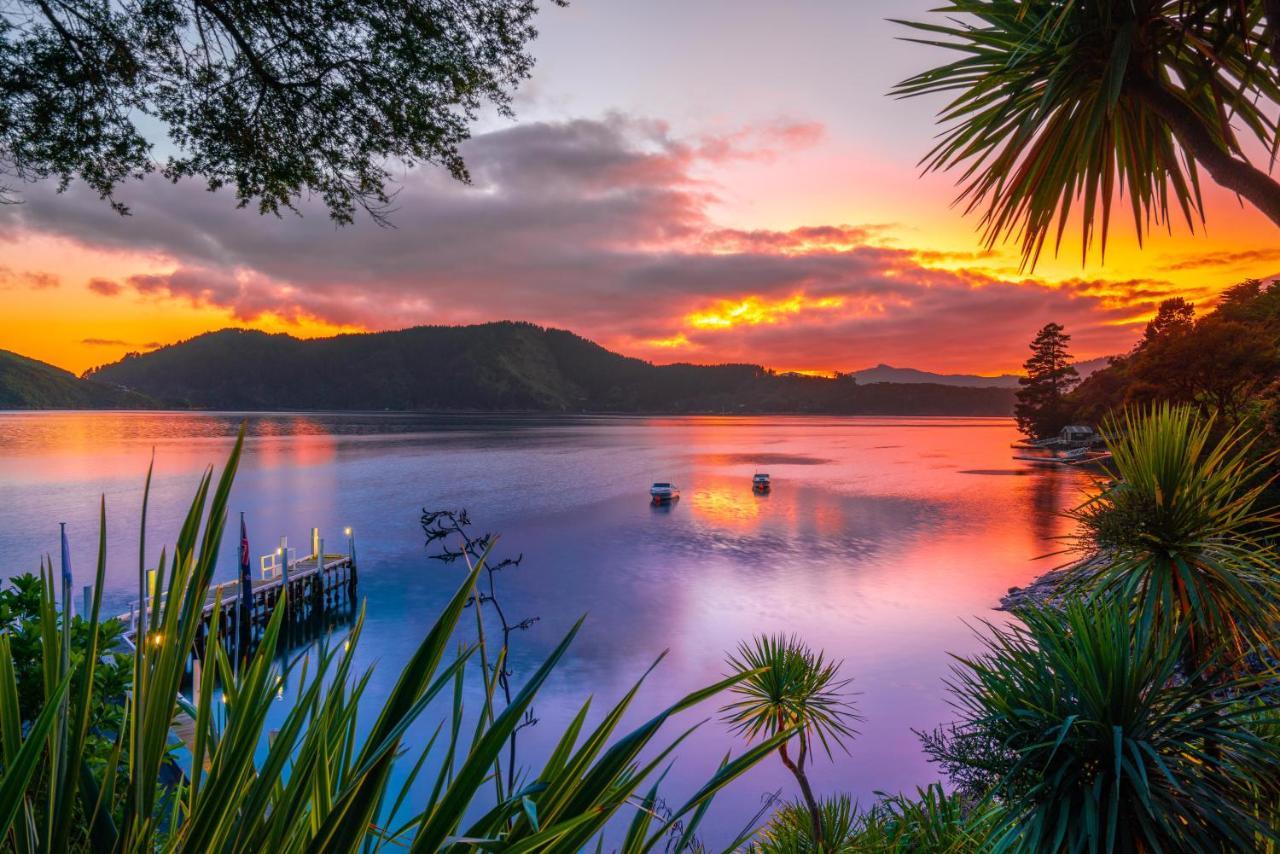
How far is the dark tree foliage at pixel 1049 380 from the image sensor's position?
78.0 m

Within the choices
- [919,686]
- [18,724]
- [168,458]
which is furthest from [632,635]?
[168,458]

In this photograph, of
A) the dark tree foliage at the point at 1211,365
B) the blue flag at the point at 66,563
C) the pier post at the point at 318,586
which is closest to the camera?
the blue flag at the point at 66,563

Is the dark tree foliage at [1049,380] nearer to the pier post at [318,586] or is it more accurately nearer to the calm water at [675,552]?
the calm water at [675,552]

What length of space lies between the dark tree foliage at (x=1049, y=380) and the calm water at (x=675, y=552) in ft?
38.8

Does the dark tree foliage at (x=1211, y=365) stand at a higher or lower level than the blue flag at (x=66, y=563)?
higher

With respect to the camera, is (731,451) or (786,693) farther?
(731,451)

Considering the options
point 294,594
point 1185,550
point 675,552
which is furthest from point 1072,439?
point 1185,550

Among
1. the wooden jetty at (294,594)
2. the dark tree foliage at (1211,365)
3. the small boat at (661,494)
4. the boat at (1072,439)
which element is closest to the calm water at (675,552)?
the wooden jetty at (294,594)

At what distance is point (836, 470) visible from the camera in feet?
234

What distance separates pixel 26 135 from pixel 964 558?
34.3 metres

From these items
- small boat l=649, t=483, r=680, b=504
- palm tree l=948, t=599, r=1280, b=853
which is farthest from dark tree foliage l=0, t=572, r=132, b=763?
small boat l=649, t=483, r=680, b=504

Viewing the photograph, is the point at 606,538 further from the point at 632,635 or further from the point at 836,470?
the point at 836,470

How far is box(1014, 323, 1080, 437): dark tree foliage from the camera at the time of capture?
256 ft

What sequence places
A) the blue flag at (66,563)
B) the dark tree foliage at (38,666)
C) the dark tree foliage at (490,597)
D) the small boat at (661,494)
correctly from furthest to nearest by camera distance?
the small boat at (661,494)
the dark tree foliage at (38,666)
the blue flag at (66,563)
the dark tree foliage at (490,597)
